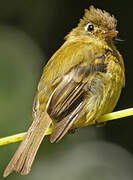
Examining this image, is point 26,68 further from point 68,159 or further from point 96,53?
point 96,53

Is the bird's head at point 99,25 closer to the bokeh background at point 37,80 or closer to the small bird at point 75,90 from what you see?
the small bird at point 75,90

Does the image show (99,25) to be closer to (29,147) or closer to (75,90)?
(75,90)

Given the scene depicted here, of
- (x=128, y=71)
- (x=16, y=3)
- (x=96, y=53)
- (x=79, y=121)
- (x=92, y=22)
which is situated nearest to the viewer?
(x=79, y=121)

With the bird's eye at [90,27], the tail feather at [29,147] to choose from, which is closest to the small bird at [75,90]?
the tail feather at [29,147]

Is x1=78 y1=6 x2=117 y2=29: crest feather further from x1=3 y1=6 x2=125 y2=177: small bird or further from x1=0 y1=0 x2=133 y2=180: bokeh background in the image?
x1=0 y1=0 x2=133 y2=180: bokeh background

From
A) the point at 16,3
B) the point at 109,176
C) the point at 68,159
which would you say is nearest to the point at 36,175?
the point at 68,159

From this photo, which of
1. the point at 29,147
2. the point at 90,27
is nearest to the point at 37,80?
the point at 90,27

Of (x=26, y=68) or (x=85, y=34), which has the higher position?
(x=85, y=34)
